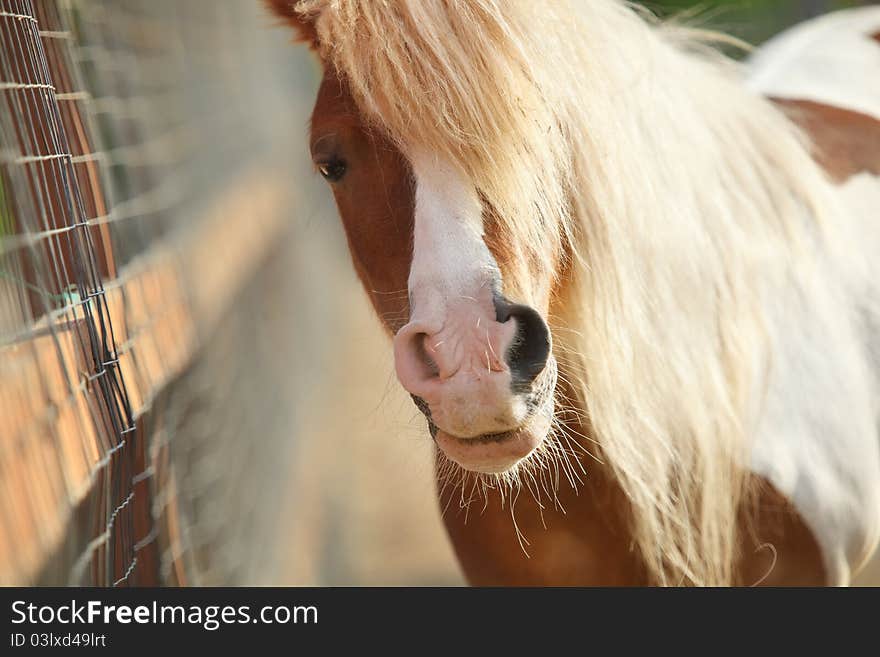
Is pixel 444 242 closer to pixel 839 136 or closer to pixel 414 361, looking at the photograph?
pixel 414 361

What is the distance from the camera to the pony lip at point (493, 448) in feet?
3.44

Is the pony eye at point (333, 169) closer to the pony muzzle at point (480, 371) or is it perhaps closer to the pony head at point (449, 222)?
the pony head at point (449, 222)

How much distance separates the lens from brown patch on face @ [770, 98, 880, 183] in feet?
5.61

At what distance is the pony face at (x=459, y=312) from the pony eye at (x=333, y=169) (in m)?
0.06

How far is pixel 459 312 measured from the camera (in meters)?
1.00

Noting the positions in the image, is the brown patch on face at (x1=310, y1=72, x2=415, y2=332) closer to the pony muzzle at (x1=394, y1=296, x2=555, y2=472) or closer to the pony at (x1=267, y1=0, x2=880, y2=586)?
the pony at (x1=267, y1=0, x2=880, y2=586)

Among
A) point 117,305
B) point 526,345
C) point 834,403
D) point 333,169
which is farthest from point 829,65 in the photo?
point 117,305

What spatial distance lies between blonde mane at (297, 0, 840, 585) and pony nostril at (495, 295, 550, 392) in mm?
100

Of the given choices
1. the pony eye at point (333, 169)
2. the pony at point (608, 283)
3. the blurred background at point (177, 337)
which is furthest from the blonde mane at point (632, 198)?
the blurred background at point (177, 337)

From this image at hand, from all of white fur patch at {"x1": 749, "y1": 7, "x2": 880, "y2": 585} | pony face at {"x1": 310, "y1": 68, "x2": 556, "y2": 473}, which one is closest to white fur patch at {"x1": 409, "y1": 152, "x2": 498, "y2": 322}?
pony face at {"x1": 310, "y1": 68, "x2": 556, "y2": 473}

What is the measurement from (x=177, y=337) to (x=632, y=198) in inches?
44.0

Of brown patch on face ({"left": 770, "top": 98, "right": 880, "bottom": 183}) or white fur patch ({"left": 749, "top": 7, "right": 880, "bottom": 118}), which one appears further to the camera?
white fur patch ({"left": 749, "top": 7, "right": 880, "bottom": 118})
